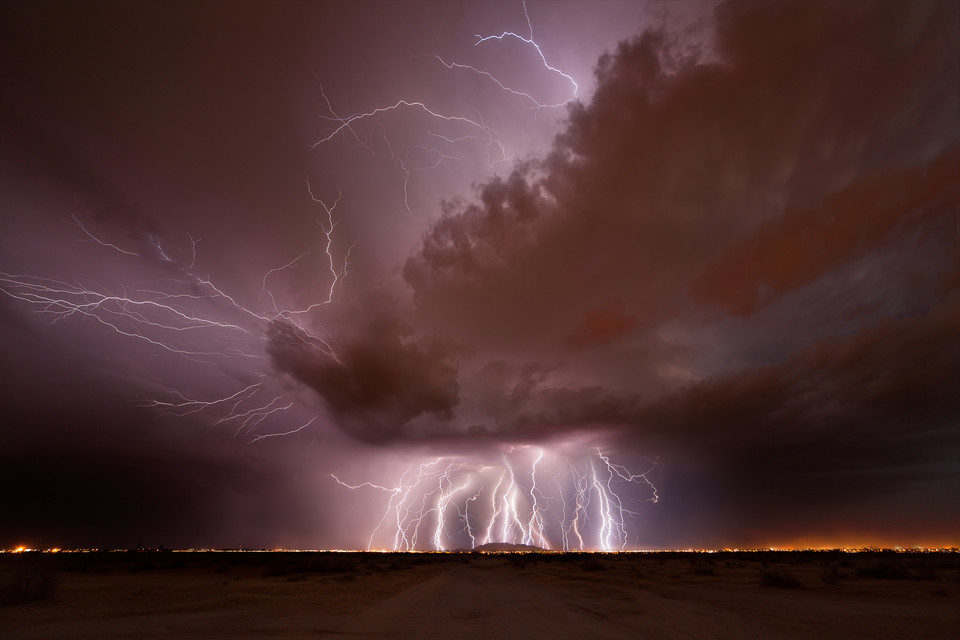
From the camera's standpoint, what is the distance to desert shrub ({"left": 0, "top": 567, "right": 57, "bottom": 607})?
11000 mm

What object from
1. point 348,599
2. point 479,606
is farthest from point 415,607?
point 348,599

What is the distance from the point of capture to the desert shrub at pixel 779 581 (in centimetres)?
1758

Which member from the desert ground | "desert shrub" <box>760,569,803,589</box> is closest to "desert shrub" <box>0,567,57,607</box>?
the desert ground

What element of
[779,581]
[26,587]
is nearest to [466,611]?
[26,587]

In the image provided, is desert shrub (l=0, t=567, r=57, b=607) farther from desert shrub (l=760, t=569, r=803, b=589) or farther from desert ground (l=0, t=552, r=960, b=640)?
desert shrub (l=760, t=569, r=803, b=589)

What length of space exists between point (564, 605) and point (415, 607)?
177 inches

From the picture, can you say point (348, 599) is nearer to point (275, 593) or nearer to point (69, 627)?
point (275, 593)

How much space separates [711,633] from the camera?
28.3 ft

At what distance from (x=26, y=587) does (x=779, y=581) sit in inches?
1021

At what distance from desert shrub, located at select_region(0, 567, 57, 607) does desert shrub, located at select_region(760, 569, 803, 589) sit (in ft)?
83.1

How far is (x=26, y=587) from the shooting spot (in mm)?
11367

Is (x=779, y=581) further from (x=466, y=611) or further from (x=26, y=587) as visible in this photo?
(x=26, y=587)

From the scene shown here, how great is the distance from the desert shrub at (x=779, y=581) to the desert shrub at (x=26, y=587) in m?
25.3

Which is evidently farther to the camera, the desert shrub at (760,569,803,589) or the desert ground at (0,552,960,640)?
the desert shrub at (760,569,803,589)
